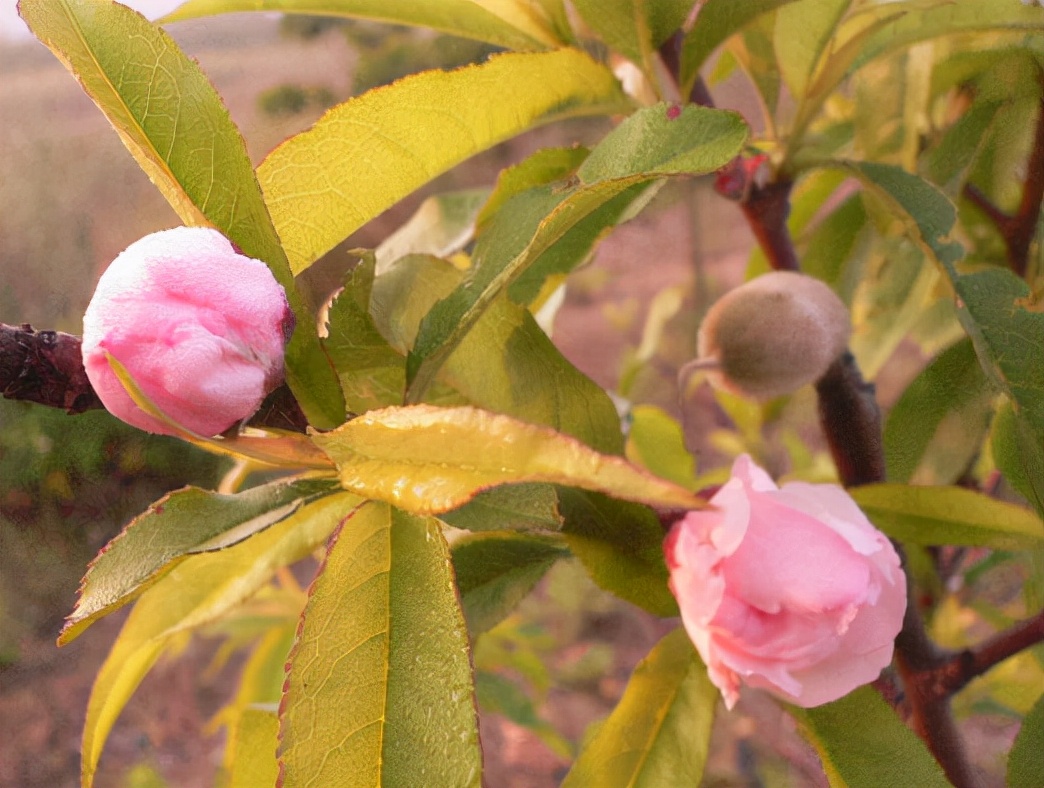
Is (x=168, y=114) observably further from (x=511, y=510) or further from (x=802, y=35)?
(x=802, y=35)

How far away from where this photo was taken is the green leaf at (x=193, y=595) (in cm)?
38

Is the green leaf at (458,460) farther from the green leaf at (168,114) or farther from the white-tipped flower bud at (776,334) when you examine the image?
the white-tipped flower bud at (776,334)

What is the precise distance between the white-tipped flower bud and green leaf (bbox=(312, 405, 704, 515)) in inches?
10.5

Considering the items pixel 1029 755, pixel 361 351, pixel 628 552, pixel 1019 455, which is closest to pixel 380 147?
pixel 361 351

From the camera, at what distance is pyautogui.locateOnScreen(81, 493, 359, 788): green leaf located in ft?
1.25

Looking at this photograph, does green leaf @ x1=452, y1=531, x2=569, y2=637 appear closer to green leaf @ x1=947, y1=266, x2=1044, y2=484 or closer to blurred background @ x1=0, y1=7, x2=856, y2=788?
green leaf @ x1=947, y1=266, x2=1044, y2=484

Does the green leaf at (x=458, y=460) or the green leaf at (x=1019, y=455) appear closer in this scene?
the green leaf at (x=458, y=460)

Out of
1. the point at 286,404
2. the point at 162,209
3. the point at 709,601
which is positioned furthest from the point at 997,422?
the point at 162,209

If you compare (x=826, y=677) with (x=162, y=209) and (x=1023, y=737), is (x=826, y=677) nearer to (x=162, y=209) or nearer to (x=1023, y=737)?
(x=1023, y=737)

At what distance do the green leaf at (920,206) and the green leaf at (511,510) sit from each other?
0.22m

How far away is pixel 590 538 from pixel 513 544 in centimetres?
7

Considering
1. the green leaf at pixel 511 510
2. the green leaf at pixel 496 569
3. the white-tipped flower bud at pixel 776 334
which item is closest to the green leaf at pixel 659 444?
the white-tipped flower bud at pixel 776 334

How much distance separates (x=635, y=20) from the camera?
1.34 ft

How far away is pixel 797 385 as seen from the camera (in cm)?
48
